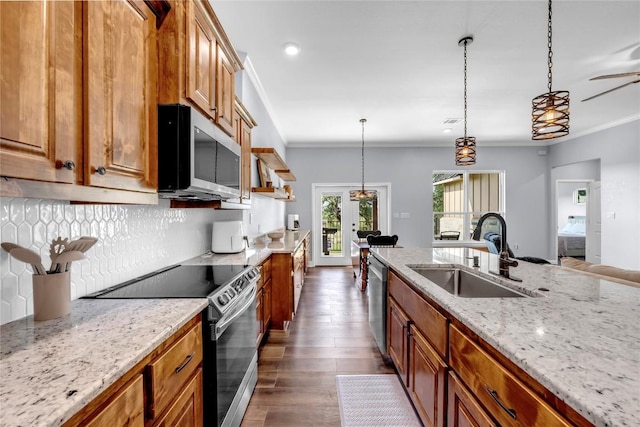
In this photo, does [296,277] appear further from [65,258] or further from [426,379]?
[65,258]

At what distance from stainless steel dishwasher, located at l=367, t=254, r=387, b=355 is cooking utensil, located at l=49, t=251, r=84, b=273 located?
76.7 inches

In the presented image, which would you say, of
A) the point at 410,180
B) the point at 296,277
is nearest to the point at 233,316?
the point at 296,277

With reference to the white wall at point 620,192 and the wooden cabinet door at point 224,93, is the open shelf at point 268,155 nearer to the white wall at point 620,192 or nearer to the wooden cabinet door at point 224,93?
the wooden cabinet door at point 224,93

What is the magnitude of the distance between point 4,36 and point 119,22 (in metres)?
0.51

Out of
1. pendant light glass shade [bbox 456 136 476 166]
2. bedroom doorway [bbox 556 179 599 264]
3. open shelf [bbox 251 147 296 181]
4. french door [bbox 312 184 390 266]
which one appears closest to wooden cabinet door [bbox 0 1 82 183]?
open shelf [bbox 251 147 296 181]

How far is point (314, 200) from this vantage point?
6938mm

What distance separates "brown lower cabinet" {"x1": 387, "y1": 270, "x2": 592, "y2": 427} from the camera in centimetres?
79

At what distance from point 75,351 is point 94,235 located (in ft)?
2.46

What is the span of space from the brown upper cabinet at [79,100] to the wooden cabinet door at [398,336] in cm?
164

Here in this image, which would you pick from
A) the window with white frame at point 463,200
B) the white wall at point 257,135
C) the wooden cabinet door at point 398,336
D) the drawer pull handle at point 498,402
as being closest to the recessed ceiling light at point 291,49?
the white wall at point 257,135

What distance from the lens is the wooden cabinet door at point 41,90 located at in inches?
29.1

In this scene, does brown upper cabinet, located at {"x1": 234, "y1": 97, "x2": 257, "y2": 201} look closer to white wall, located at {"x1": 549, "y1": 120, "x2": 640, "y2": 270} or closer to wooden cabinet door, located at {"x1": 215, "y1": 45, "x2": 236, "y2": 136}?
wooden cabinet door, located at {"x1": 215, "y1": 45, "x2": 236, "y2": 136}

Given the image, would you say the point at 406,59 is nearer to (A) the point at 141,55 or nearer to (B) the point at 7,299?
(A) the point at 141,55

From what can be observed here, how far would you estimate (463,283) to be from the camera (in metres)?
2.11
